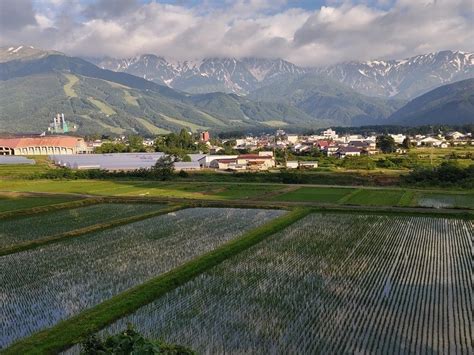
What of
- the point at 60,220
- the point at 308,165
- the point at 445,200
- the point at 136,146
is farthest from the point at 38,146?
the point at 445,200

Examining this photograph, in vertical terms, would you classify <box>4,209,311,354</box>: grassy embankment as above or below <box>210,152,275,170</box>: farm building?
below

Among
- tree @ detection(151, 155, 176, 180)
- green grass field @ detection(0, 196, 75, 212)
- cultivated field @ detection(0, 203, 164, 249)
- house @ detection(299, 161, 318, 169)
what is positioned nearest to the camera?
cultivated field @ detection(0, 203, 164, 249)

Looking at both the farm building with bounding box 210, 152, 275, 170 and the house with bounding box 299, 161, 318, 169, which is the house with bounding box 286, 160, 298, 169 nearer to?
the house with bounding box 299, 161, 318, 169

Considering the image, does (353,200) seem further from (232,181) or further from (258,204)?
(232,181)

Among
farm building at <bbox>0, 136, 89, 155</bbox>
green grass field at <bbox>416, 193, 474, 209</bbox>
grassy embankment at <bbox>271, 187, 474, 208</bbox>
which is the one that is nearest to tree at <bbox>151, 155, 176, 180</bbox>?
grassy embankment at <bbox>271, 187, 474, 208</bbox>

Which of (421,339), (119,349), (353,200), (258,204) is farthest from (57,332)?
(353,200)

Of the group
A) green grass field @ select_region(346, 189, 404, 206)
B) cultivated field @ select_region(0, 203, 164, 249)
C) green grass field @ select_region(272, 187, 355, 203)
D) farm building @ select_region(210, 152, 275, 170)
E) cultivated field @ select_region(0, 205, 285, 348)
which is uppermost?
farm building @ select_region(210, 152, 275, 170)

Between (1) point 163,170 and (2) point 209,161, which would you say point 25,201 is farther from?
(2) point 209,161
